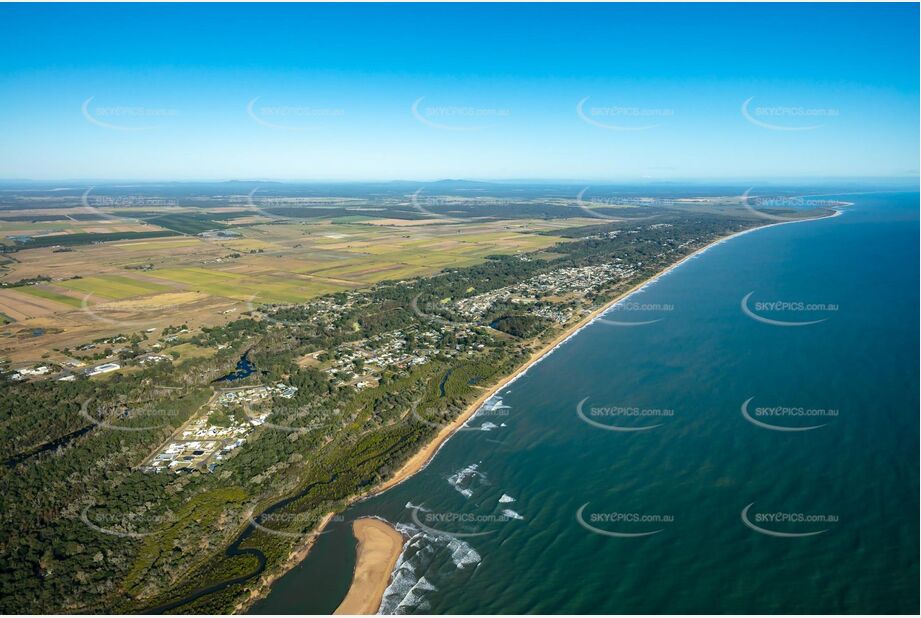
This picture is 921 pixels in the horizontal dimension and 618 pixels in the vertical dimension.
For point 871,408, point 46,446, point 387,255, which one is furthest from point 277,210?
point 871,408

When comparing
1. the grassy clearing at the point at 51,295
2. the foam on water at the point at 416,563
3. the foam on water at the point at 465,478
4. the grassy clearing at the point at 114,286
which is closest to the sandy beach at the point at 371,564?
the foam on water at the point at 416,563

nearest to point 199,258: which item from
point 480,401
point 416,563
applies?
point 480,401

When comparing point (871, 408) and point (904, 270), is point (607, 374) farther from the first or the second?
point (904, 270)

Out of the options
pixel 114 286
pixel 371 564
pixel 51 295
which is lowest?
pixel 371 564

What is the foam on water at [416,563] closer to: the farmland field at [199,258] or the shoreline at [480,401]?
the shoreline at [480,401]

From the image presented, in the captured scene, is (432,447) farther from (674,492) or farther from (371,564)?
(674,492)
